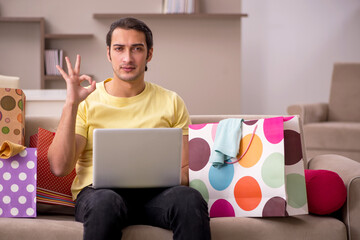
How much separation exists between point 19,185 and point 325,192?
1082mm

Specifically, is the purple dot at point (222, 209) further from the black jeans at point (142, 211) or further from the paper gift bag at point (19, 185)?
the paper gift bag at point (19, 185)

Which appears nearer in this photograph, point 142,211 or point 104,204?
point 104,204

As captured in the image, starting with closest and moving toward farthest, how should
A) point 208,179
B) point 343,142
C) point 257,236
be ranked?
point 257,236
point 208,179
point 343,142

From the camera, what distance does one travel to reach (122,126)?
6.19 feet

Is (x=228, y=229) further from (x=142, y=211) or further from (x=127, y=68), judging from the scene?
(x=127, y=68)

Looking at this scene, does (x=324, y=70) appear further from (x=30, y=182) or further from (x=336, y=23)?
(x=30, y=182)

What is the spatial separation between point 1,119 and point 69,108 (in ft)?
1.06

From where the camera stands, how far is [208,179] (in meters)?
1.84

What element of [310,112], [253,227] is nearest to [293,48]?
[310,112]

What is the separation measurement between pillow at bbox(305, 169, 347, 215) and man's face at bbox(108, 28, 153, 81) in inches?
30.4

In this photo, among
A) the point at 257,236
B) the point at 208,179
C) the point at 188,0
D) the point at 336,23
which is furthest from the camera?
the point at 336,23

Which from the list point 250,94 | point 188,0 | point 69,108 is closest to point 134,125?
point 69,108

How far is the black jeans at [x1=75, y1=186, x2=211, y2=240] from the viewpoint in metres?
1.51

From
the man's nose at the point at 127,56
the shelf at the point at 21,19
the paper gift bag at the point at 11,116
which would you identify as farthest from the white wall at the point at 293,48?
Answer: the paper gift bag at the point at 11,116
